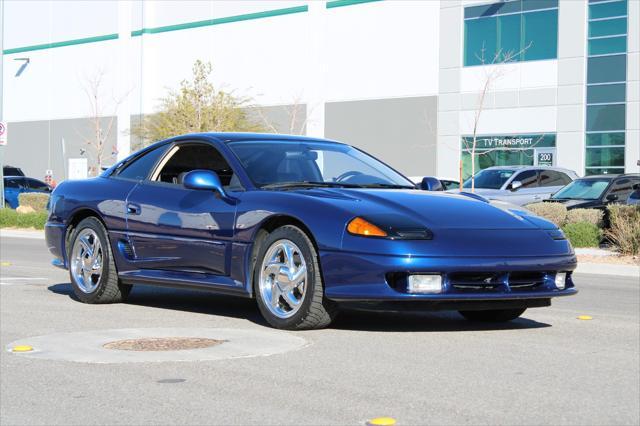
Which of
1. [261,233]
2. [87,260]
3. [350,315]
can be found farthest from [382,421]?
[87,260]

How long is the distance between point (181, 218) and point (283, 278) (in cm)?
133

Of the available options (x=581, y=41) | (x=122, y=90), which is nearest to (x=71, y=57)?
(x=122, y=90)

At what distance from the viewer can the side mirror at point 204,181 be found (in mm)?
8680

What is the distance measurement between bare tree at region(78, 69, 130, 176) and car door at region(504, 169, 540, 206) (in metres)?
36.3

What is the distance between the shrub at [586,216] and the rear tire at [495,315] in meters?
12.8

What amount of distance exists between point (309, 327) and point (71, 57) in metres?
58.3

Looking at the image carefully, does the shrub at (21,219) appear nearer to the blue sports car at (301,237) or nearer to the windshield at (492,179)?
the windshield at (492,179)

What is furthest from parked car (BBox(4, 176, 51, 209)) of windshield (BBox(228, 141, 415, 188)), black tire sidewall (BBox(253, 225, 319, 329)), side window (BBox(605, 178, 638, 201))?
black tire sidewall (BBox(253, 225, 319, 329))

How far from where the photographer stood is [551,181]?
26938 millimetres

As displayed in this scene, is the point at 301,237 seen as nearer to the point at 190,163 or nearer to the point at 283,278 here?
the point at 283,278

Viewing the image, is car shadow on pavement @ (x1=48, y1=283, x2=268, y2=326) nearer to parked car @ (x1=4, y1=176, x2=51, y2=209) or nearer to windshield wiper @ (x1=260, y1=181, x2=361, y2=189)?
windshield wiper @ (x1=260, y1=181, x2=361, y2=189)

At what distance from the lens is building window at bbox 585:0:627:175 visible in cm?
4038

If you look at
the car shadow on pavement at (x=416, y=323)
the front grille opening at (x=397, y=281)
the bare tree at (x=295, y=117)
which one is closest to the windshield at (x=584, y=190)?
the car shadow on pavement at (x=416, y=323)

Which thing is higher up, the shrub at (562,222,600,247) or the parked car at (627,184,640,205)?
the parked car at (627,184,640,205)
